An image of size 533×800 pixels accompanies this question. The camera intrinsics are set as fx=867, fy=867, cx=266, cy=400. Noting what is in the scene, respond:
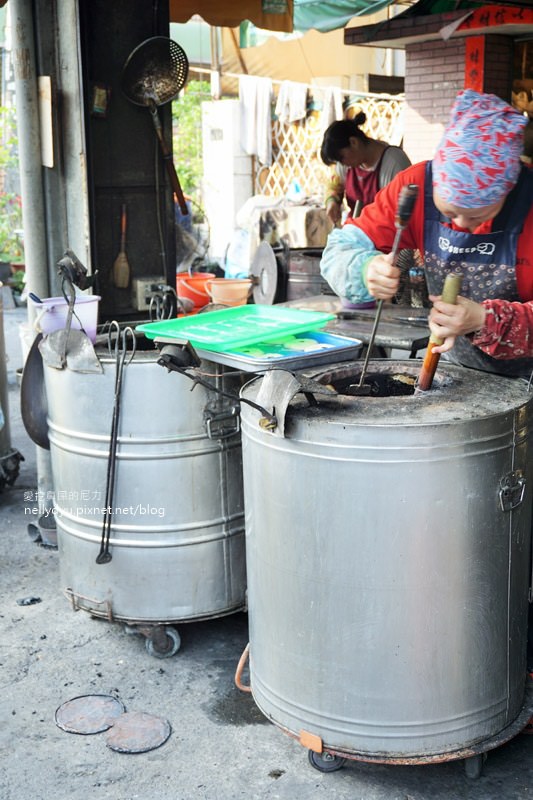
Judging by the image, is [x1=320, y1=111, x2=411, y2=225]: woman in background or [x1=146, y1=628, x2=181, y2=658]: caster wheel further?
[x1=320, y1=111, x2=411, y2=225]: woman in background

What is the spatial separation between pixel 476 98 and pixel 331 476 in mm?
1119

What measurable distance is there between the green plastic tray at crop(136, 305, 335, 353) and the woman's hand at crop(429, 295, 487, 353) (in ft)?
2.36

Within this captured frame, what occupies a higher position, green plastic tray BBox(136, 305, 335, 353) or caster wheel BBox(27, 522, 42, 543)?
green plastic tray BBox(136, 305, 335, 353)

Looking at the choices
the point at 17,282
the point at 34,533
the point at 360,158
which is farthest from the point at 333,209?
the point at 17,282

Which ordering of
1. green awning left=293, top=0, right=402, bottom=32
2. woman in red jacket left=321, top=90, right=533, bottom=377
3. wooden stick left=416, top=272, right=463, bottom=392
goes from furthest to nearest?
1. green awning left=293, top=0, right=402, bottom=32
2. woman in red jacket left=321, top=90, right=533, bottom=377
3. wooden stick left=416, top=272, right=463, bottom=392

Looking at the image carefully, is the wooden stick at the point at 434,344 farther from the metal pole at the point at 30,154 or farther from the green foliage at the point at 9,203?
the green foliage at the point at 9,203

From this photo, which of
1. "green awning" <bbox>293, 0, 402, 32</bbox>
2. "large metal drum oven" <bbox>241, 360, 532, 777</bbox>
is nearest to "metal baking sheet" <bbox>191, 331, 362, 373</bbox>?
"large metal drum oven" <bbox>241, 360, 532, 777</bbox>

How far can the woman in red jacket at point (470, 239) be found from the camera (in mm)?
2293

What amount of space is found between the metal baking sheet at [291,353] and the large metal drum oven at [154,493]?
0.70 feet

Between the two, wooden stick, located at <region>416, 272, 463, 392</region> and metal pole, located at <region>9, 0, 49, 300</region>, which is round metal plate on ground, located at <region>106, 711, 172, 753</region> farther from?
metal pole, located at <region>9, 0, 49, 300</region>

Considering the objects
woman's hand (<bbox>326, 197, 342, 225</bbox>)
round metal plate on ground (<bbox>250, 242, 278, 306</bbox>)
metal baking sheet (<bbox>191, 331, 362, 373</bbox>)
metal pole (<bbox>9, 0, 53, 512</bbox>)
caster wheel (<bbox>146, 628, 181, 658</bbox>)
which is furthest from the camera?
woman's hand (<bbox>326, 197, 342, 225</bbox>)

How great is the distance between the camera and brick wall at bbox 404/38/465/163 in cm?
933

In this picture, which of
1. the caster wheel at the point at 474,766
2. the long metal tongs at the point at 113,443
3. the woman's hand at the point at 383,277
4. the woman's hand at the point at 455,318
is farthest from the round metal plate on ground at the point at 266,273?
the caster wheel at the point at 474,766

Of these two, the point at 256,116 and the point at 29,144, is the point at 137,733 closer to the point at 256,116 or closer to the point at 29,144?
the point at 29,144
